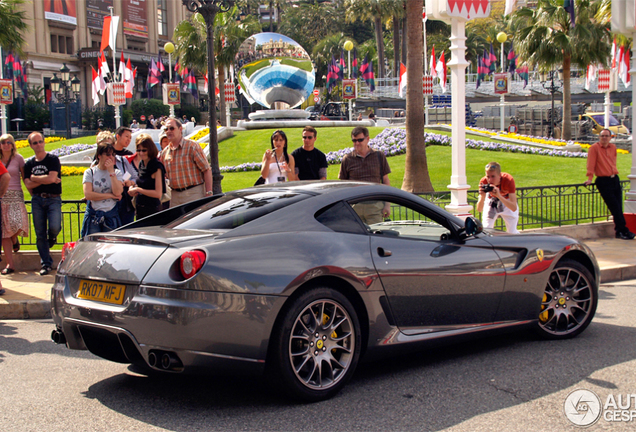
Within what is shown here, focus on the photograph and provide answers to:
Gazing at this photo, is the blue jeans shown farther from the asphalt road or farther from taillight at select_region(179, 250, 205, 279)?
taillight at select_region(179, 250, 205, 279)

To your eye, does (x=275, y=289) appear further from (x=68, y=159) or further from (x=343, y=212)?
(x=68, y=159)

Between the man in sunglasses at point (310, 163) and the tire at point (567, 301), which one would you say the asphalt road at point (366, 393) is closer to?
the tire at point (567, 301)

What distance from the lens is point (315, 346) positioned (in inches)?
159

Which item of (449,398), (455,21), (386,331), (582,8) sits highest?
(582,8)

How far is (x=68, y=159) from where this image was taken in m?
27.5

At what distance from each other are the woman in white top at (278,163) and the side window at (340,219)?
→ 3.52m

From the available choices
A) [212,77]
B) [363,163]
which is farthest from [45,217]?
[363,163]

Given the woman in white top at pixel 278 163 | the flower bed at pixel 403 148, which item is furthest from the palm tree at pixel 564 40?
the woman in white top at pixel 278 163

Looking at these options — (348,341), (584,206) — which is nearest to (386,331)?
(348,341)

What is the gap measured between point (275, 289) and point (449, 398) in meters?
1.33

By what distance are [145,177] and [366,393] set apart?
4.30 metres

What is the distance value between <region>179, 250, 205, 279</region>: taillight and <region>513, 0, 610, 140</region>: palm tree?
3135 cm

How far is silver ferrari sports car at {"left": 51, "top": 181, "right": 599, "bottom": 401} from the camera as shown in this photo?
12.1 feet

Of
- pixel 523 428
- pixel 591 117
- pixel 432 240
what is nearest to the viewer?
pixel 523 428
